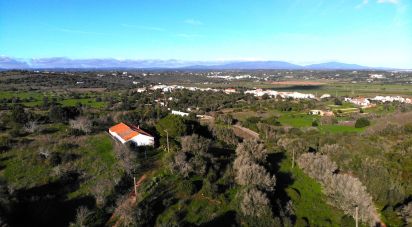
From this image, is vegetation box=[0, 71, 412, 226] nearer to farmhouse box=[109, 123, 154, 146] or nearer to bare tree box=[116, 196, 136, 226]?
bare tree box=[116, 196, 136, 226]

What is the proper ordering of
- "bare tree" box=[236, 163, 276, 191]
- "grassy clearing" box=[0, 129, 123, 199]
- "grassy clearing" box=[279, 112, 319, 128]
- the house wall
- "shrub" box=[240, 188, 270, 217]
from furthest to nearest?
1. "grassy clearing" box=[279, 112, 319, 128]
2. the house wall
3. "bare tree" box=[236, 163, 276, 191]
4. "grassy clearing" box=[0, 129, 123, 199]
5. "shrub" box=[240, 188, 270, 217]

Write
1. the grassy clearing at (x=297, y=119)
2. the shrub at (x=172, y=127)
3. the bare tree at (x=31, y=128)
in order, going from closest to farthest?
the bare tree at (x=31, y=128), the shrub at (x=172, y=127), the grassy clearing at (x=297, y=119)

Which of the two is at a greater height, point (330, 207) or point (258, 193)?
point (258, 193)

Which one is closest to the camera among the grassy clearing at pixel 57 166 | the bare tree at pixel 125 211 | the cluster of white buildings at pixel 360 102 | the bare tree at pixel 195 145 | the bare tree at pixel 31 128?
the bare tree at pixel 125 211

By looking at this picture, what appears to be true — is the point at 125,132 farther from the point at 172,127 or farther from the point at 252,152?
the point at 252,152

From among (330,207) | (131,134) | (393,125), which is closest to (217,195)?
(330,207)

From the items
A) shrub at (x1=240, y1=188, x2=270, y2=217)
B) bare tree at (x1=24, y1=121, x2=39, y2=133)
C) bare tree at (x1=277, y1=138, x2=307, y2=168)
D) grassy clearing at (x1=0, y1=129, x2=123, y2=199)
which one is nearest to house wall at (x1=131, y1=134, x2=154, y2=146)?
grassy clearing at (x1=0, y1=129, x2=123, y2=199)

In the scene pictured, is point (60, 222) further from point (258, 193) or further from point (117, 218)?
point (258, 193)

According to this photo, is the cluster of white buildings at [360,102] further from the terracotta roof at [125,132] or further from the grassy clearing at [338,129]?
the terracotta roof at [125,132]

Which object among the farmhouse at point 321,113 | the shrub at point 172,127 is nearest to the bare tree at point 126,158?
the shrub at point 172,127

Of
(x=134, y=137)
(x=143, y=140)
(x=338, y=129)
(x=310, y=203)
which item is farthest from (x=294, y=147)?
(x=338, y=129)

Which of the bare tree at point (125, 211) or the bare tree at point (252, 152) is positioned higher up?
the bare tree at point (252, 152)
